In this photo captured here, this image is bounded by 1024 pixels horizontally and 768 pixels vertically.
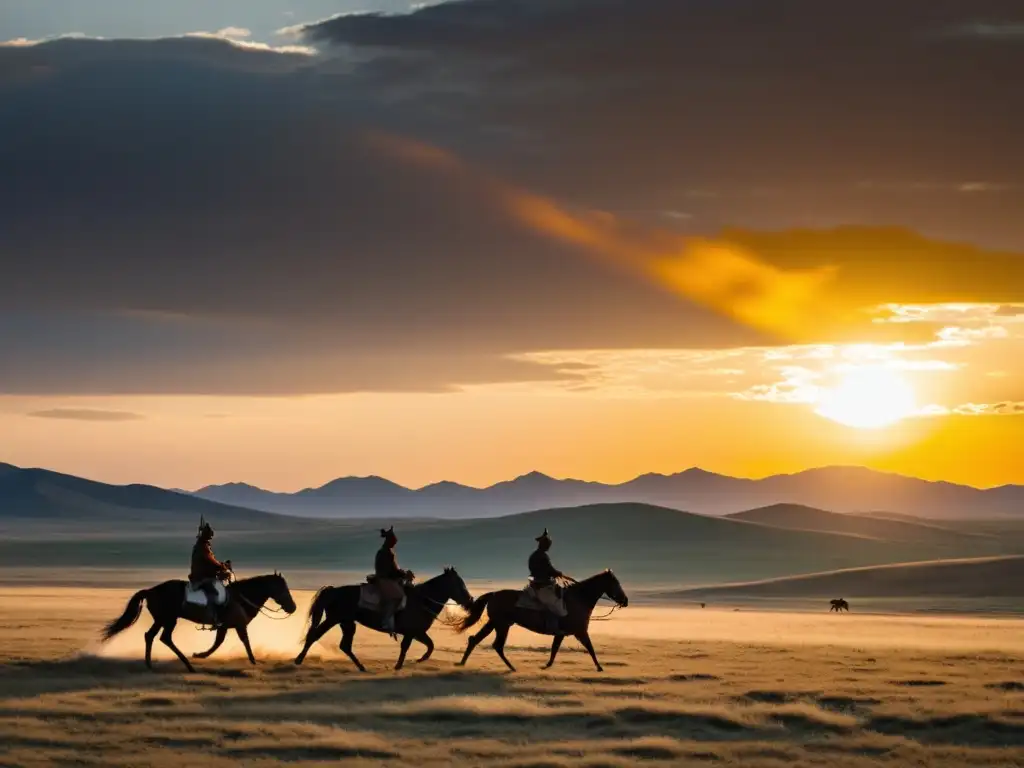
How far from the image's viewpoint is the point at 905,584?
253 ft

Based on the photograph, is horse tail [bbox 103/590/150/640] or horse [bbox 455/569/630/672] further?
horse [bbox 455/569/630/672]

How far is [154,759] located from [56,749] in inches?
54.5

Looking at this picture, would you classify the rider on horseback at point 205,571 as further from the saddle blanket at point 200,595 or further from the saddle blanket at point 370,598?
the saddle blanket at point 370,598

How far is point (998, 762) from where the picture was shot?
19.9m

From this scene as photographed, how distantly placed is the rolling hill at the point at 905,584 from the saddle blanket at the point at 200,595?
4776 cm

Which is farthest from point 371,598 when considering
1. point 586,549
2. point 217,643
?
point 586,549

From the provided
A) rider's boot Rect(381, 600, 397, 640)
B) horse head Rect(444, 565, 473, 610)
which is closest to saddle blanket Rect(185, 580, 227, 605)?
rider's boot Rect(381, 600, 397, 640)

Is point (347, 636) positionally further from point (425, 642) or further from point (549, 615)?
point (549, 615)

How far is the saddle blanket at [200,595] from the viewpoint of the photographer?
89.0 ft

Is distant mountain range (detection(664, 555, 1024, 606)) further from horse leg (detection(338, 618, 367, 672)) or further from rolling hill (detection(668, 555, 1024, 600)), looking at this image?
horse leg (detection(338, 618, 367, 672))

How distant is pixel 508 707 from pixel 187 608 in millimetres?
6892

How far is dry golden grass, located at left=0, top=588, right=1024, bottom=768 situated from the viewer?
19.9m

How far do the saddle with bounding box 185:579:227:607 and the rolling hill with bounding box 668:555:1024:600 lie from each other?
47765 millimetres

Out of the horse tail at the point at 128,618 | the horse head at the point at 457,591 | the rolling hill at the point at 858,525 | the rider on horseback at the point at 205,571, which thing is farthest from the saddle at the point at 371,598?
the rolling hill at the point at 858,525
